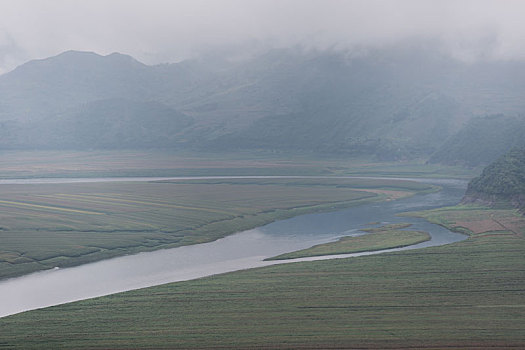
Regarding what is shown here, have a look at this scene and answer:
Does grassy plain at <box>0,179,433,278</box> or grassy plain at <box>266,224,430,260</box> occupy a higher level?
grassy plain at <box>0,179,433,278</box>

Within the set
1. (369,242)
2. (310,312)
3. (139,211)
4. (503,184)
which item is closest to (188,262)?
(369,242)

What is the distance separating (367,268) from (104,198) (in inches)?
3101

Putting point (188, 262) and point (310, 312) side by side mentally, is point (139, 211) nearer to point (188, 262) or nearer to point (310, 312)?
point (188, 262)

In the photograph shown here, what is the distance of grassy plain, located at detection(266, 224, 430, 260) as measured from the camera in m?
84.6

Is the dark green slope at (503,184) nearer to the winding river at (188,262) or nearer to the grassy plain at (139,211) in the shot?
the winding river at (188,262)

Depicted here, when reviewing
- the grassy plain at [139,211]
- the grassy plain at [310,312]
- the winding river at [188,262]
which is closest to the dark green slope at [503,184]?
the winding river at [188,262]

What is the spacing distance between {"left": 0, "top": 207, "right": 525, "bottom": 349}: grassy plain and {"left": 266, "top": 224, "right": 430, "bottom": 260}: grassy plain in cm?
1017

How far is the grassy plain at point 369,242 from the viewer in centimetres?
8462

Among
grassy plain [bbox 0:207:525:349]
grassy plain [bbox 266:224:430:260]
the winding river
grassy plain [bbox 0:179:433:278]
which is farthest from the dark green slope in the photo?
grassy plain [bbox 0:207:525:349]

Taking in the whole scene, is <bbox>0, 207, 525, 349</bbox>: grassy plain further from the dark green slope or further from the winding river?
the dark green slope

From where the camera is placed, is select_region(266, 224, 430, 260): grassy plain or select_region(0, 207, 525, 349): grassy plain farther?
select_region(266, 224, 430, 260): grassy plain

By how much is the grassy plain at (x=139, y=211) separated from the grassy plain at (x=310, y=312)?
23.9 m

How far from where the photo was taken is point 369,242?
302ft

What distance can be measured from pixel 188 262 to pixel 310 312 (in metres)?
28.6
